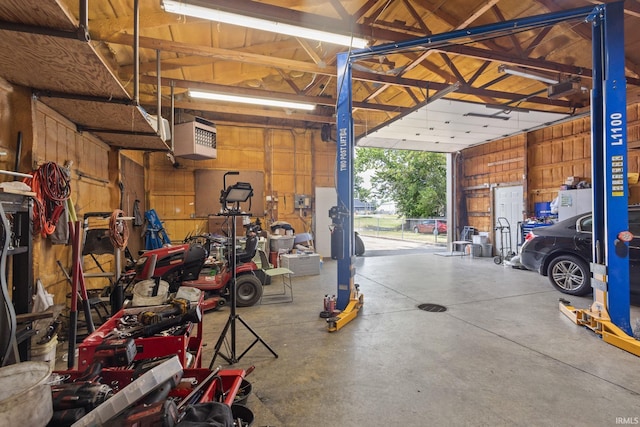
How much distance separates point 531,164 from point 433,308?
6194mm

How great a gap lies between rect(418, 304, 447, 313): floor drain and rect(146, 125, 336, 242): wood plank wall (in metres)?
5.07

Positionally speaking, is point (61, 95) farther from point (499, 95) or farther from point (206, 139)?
point (499, 95)

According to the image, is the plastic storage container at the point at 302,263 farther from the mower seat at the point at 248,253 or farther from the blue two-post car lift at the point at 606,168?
the blue two-post car lift at the point at 606,168

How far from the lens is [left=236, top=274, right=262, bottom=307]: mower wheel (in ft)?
14.3

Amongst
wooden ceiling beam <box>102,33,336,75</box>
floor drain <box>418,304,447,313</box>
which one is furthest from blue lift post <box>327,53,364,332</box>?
wooden ceiling beam <box>102,33,336,75</box>

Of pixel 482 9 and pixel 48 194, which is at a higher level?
pixel 482 9

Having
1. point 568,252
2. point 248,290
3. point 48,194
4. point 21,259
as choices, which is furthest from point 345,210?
point 568,252

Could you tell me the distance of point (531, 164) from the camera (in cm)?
808

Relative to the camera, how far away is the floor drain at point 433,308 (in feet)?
13.4

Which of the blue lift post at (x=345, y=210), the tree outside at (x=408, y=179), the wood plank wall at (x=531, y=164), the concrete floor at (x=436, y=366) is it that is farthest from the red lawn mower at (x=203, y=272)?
the tree outside at (x=408, y=179)

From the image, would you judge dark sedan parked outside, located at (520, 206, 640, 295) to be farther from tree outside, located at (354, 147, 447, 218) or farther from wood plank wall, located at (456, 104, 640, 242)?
tree outside, located at (354, 147, 447, 218)

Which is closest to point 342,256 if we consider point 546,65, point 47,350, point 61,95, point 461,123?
point 47,350

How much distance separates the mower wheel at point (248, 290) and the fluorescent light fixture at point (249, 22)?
3278 millimetres

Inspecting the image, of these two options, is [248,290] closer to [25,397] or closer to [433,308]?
[433,308]
